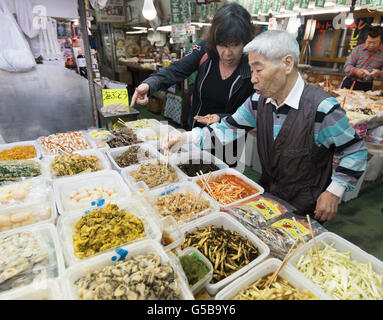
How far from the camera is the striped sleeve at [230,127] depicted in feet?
6.70

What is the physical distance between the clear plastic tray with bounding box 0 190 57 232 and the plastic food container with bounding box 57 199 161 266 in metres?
0.09

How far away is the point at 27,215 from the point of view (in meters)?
1.42

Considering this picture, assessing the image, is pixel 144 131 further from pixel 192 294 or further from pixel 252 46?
pixel 192 294

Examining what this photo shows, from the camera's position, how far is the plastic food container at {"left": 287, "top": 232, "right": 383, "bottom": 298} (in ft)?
3.98

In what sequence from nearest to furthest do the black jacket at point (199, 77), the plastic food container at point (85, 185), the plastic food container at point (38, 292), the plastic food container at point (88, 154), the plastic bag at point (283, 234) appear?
the plastic food container at point (38, 292), the plastic bag at point (283, 234), the plastic food container at point (85, 185), the plastic food container at point (88, 154), the black jacket at point (199, 77)

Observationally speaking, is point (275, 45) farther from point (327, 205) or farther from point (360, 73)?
point (360, 73)

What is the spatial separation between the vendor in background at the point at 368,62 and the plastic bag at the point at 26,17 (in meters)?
5.58

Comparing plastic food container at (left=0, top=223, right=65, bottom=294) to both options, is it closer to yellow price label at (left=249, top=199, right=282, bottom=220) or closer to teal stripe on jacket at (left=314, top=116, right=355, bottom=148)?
yellow price label at (left=249, top=199, right=282, bottom=220)

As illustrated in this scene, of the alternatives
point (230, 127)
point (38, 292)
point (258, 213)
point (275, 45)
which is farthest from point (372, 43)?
point (38, 292)

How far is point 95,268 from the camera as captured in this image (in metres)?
1.10

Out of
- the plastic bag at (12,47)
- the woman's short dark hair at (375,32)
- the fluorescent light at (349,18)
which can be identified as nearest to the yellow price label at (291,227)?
the plastic bag at (12,47)

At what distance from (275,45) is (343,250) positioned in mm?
1241

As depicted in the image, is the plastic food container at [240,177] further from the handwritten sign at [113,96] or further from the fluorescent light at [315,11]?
the fluorescent light at [315,11]
